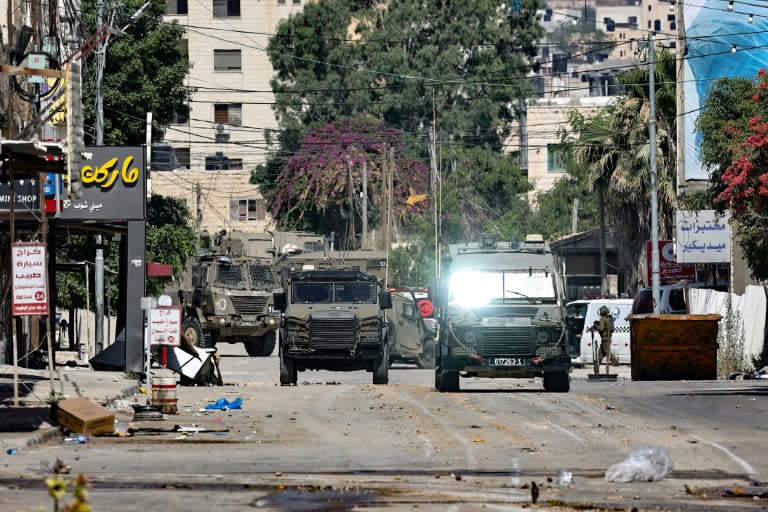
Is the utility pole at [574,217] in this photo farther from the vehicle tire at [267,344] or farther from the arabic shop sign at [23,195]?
the arabic shop sign at [23,195]

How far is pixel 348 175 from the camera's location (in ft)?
276

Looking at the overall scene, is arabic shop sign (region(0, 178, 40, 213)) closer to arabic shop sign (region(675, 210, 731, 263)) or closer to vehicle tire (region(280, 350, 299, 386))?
vehicle tire (region(280, 350, 299, 386))

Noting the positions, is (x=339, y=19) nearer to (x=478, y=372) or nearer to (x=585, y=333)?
(x=585, y=333)

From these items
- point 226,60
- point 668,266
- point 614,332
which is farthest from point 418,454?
point 226,60

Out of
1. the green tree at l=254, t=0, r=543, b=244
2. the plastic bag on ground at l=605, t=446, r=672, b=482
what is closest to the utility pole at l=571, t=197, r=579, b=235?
the green tree at l=254, t=0, r=543, b=244

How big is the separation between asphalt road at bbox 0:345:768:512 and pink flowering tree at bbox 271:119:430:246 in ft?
184

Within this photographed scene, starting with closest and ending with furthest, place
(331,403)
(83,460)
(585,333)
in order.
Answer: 1. (83,460)
2. (331,403)
3. (585,333)

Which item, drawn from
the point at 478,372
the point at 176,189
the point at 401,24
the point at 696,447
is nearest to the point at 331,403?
the point at 478,372

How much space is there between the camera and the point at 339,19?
301 feet

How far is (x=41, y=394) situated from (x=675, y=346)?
46.8 ft

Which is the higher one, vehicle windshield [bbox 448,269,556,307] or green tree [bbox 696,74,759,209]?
green tree [bbox 696,74,759,209]

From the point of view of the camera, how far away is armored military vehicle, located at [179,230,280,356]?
152 feet

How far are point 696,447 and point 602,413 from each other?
17.6 ft

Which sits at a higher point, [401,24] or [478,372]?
[401,24]
